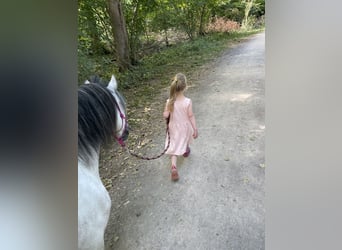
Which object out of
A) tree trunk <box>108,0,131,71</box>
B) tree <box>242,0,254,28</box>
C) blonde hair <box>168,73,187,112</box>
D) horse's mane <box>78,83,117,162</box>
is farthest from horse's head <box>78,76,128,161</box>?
tree <box>242,0,254,28</box>

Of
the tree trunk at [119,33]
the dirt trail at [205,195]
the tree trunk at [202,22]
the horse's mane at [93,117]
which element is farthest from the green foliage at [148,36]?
the horse's mane at [93,117]

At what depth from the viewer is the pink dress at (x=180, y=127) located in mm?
2451

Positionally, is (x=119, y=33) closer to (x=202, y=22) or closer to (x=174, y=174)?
(x=174, y=174)

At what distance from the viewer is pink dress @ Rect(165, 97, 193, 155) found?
8.04 feet

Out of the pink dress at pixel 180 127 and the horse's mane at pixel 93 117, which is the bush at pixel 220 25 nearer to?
the pink dress at pixel 180 127

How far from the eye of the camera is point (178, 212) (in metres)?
2.24

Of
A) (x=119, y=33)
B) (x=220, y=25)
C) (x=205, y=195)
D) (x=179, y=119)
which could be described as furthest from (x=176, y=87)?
(x=220, y=25)

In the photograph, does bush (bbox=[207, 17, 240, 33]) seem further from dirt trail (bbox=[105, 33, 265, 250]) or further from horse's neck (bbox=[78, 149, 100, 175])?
horse's neck (bbox=[78, 149, 100, 175])

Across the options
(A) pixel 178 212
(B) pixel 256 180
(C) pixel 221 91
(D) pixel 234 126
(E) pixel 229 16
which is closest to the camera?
(A) pixel 178 212

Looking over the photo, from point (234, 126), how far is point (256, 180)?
3.29ft

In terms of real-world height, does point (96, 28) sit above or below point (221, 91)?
above
